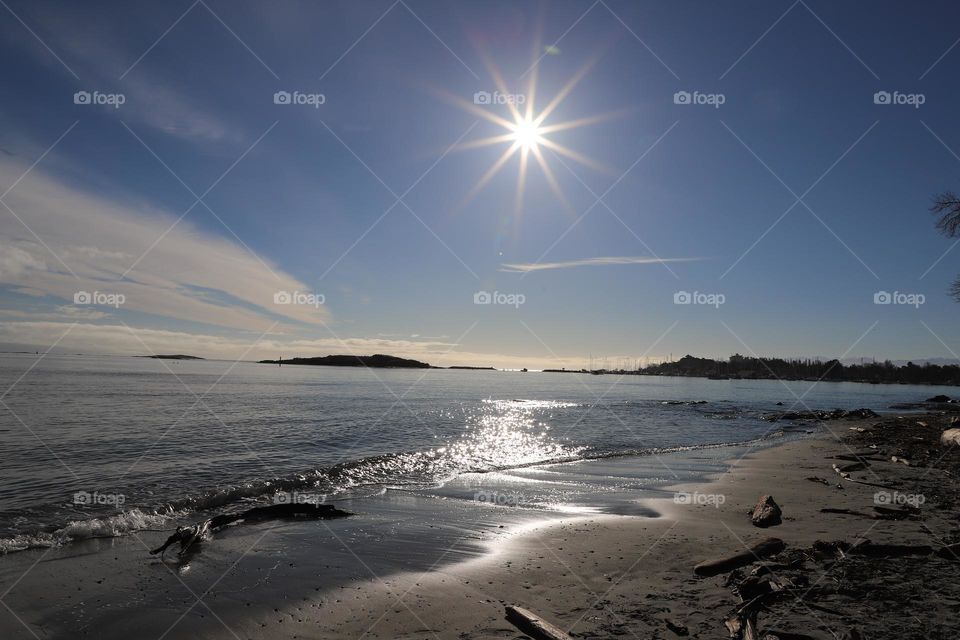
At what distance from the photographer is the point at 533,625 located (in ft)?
18.3

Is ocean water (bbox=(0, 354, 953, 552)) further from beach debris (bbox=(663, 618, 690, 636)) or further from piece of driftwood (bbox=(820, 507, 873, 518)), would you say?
beach debris (bbox=(663, 618, 690, 636))

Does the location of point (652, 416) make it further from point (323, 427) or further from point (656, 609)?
point (656, 609)

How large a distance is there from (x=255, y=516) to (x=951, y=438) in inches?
1049

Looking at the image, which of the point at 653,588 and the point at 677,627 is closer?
the point at 677,627

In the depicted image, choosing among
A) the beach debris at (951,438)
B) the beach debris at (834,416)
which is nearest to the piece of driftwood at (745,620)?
the beach debris at (951,438)

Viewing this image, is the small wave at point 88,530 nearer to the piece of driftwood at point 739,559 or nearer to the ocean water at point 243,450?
the ocean water at point 243,450

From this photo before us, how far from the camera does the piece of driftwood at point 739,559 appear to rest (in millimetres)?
7273

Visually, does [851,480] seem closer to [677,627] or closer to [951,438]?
[951,438]

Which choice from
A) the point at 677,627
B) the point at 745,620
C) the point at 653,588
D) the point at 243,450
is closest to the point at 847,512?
the point at 653,588

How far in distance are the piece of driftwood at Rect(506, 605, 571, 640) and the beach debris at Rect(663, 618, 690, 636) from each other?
3.96 ft

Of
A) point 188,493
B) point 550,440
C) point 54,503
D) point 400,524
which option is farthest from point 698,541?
point 550,440

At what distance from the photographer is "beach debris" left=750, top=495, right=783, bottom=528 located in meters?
10.1

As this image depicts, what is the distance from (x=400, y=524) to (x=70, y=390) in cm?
4769

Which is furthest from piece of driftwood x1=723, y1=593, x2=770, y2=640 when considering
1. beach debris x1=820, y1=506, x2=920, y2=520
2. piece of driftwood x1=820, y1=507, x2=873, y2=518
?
piece of driftwood x1=820, y1=507, x2=873, y2=518
